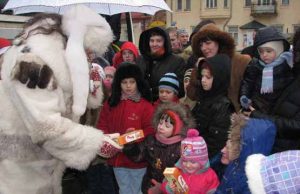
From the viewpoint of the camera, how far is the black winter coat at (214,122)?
3652 mm

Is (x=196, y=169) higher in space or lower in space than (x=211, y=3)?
lower

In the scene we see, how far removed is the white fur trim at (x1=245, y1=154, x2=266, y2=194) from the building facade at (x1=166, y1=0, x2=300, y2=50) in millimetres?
34315

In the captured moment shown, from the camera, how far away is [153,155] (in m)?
3.78

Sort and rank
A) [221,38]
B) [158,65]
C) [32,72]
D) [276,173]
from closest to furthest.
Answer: [276,173]
[32,72]
[221,38]
[158,65]

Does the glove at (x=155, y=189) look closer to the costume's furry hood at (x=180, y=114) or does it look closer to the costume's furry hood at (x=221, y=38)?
the costume's furry hood at (x=180, y=114)

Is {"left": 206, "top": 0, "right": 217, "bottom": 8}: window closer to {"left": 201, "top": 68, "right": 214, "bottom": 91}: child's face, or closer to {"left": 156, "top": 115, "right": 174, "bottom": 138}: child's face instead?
{"left": 201, "top": 68, "right": 214, "bottom": 91}: child's face

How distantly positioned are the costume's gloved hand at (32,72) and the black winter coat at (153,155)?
4.09ft

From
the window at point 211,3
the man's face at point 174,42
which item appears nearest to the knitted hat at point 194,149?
the man's face at point 174,42

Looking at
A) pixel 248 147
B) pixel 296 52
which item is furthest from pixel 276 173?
pixel 296 52

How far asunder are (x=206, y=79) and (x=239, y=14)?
36013 mm

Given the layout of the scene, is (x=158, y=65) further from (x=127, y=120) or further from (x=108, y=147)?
(x=108, y=147)

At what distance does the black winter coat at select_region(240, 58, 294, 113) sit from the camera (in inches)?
141

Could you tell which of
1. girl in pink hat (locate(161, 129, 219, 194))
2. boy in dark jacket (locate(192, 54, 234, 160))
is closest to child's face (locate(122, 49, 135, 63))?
boy in dark jacket (locate(192, 54, 234, 160))

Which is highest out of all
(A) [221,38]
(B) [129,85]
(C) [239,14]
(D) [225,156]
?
(C) [239,14]
